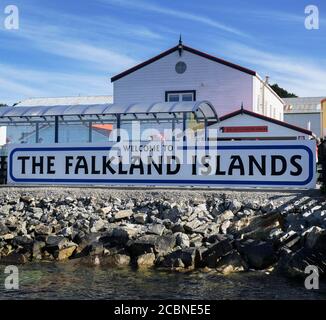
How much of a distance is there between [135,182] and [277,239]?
17.4 feet

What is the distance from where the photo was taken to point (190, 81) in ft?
101

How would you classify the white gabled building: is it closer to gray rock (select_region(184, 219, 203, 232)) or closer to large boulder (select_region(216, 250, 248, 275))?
gray rock (select_region(184, 219, 203, 232))

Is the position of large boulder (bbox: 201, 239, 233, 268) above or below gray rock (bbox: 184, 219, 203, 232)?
below

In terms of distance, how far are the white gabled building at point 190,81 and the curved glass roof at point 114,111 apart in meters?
7.61

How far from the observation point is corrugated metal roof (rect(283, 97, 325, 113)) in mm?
46844

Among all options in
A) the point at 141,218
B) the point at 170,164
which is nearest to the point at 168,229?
the point at 141,218

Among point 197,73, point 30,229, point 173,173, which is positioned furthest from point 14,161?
point 197,73

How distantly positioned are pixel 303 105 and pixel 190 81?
22.0 metres

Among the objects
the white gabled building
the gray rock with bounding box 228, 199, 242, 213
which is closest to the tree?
the white gabled building

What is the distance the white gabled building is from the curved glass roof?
300 inches

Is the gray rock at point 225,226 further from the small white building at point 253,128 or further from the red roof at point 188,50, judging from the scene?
the red roof at point 188,50

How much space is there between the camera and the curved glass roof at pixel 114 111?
69.6ft

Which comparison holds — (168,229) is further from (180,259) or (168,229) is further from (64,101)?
(64,101)

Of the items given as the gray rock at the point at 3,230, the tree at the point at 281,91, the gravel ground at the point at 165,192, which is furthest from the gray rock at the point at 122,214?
the tree at the point at 281,91
